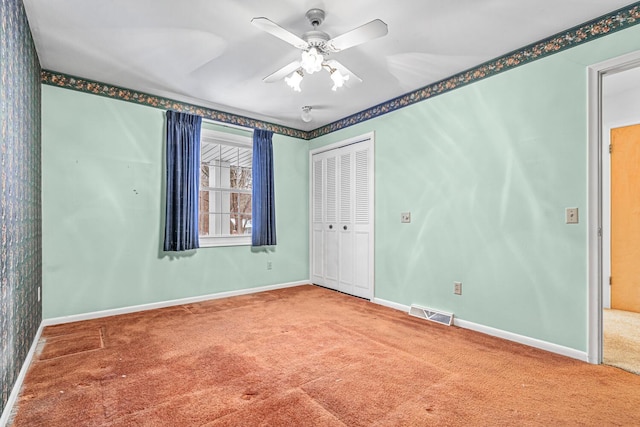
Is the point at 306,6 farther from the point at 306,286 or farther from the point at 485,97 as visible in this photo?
the point at 306,286

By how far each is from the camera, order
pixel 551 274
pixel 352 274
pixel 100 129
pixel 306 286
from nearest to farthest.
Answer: pixel 551 274 → pixel 100 129 → pixel 352 274 → pixel 306 286

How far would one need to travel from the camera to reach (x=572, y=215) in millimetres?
2400

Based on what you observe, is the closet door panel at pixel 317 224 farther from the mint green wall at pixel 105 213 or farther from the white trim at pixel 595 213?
the white trim at pixel 595 213

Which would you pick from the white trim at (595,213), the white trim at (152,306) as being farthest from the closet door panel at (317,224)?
the white trim at (595,213)

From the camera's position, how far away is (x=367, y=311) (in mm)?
3598

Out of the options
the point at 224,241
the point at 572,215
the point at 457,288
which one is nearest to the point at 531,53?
the point at 572,215

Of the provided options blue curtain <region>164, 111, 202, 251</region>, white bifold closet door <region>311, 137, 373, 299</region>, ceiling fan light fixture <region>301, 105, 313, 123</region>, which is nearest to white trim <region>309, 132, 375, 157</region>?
white bifold closet door <region>311, 137, 373, 299</region>

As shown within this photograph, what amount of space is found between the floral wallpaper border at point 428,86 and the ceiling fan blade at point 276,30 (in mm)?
1734

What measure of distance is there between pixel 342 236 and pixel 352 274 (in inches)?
22.2

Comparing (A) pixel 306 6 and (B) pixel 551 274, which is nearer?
(A) pixel 306 6

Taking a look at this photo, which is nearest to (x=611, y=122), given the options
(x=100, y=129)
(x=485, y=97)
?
(x=485, y=97)

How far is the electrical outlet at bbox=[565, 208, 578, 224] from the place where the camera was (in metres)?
2.38

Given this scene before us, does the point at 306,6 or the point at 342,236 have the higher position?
the point at 306,6

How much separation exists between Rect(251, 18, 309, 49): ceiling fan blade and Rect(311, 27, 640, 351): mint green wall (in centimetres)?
180
